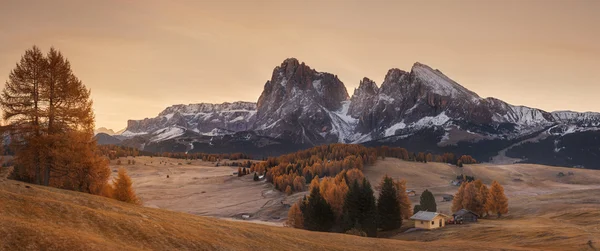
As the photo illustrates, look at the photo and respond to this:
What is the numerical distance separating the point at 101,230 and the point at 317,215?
66640 mm

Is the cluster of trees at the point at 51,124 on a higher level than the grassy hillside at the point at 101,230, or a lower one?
higher

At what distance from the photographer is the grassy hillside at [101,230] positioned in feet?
81.8

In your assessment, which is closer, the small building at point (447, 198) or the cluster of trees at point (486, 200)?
the cluster of trees at point (486, 200)

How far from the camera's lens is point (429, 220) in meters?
88.1

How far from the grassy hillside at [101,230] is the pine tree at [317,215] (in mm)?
47012

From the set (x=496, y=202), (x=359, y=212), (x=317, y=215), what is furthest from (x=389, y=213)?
(x=496, y=202)

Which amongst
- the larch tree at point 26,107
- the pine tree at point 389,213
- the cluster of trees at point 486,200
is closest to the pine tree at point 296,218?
the pine tree at point 389,213

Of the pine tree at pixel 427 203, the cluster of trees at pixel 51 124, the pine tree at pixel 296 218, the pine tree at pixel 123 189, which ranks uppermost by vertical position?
the cluster of trees at pixel 51 124

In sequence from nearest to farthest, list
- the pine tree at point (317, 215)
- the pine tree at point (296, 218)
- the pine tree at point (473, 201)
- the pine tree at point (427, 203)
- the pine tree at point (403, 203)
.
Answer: the pine tree at point (317, 215) < the pine tree at point (296, 218) < the pine tree at point (403, 203) < the pine tree at point (473, 201) < the pine tree at point (427, 203)

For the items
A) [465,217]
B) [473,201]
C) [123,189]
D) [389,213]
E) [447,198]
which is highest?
[123,189]

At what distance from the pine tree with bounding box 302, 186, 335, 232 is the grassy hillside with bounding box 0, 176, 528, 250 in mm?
47012

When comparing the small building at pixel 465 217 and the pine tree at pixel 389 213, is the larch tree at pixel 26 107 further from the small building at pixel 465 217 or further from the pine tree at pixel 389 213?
the small building at pixel 465 217

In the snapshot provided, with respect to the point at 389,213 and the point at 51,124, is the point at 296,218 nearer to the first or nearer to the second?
the point at 389,213

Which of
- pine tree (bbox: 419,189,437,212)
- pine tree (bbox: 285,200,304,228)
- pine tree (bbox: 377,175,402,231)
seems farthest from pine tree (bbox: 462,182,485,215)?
pine tree (bbox: 285,200,304,228)
